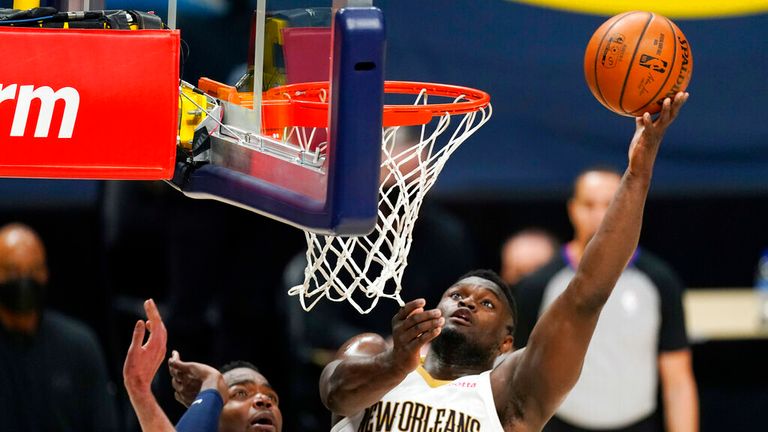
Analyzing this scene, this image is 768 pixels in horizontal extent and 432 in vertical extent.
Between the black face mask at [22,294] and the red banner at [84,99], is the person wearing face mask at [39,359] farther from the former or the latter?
the red banner at [84,99]

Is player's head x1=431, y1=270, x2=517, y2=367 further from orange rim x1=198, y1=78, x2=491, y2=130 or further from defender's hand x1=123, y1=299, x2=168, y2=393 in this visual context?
defender's hand x1=123, y1=299, x2=168, y2=393

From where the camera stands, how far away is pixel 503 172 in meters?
7.57

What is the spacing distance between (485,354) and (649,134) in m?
1.07

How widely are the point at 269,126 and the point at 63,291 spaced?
12.1 feet

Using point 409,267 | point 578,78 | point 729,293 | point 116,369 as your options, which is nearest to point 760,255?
point 729,293

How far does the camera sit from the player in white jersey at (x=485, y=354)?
12.3 ft

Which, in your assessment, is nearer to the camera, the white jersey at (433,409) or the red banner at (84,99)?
the red banner at (84,99)

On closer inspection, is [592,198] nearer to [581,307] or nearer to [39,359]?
[581,307]

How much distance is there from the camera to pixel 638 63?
3.83 meters

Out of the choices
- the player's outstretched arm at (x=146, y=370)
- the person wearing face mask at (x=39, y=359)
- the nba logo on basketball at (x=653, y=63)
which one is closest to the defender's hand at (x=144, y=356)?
the player's outstretched arm at (x=146, y=370)

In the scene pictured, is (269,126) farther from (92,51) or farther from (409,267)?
(409,267)

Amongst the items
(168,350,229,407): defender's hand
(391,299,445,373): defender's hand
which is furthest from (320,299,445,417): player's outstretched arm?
(168,350,229,407): defender's hand

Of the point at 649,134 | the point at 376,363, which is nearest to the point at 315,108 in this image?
the point at 376,363

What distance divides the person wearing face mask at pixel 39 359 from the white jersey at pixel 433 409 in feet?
9.87
